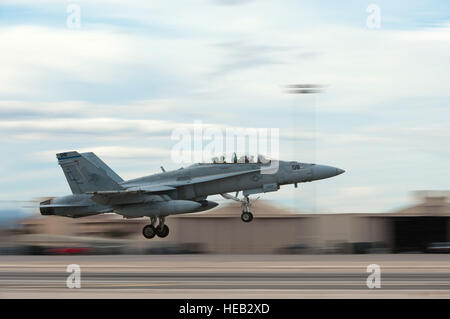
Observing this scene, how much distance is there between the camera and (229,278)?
94.5 ft

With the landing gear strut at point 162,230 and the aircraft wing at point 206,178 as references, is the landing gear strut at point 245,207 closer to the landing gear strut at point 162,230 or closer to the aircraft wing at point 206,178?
the aircraft wing at point 206,178

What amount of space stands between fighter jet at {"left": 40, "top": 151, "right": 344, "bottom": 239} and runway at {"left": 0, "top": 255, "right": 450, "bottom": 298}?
281cm

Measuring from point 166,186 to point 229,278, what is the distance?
13747mm

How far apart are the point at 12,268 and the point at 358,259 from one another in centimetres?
1688

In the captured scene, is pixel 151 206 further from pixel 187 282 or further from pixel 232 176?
pixel 187 282

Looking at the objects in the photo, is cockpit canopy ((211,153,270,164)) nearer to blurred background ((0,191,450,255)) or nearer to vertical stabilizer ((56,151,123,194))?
A: vertical stabilizer ((56,151,123,194))

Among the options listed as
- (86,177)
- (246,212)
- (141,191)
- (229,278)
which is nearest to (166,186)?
(141,191)

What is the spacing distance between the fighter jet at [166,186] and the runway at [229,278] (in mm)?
2814

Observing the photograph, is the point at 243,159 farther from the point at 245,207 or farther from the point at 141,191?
the point at 141,191

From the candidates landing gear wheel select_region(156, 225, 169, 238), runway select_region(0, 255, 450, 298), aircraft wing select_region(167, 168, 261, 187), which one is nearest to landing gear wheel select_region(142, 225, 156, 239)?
landing gear wheel select_region(156, 225, 169, 238)

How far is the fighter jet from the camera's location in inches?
1571

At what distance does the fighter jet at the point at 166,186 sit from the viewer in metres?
39.9

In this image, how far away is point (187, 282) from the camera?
89.9 ft
